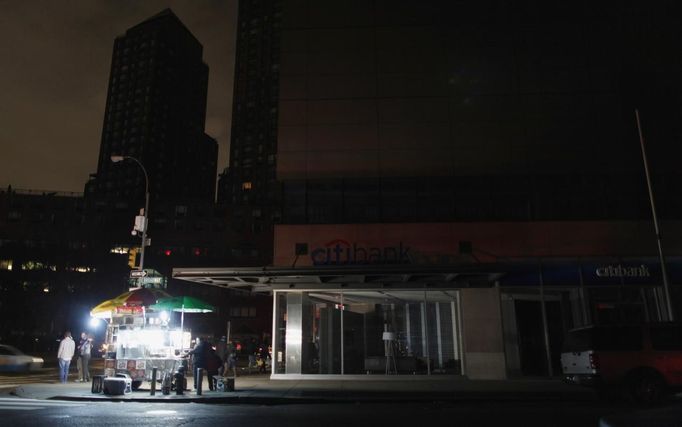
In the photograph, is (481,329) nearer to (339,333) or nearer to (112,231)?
(339,333)

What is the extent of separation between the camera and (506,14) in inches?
989

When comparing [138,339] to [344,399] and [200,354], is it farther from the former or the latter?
[344,399]

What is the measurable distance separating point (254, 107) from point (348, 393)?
12436 cm

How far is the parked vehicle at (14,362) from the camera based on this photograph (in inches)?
1014

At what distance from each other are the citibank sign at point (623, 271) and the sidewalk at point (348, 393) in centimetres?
462

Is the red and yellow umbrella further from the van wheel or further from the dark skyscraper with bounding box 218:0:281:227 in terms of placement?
the dark skyscraper with bounding box 218:0:281:227

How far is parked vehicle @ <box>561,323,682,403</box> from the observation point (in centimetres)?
1325

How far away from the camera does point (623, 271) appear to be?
19781mm

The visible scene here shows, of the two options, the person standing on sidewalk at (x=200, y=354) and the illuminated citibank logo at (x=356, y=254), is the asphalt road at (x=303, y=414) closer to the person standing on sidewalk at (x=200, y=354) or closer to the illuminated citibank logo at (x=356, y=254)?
the person standing on sidewalk at (x=200, y=354)

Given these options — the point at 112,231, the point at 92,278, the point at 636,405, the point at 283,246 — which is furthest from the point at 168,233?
the point at 636,405

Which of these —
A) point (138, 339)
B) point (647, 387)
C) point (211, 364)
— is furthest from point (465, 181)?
point (138, 339)

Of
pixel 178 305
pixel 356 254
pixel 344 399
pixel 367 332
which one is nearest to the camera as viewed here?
pixel 344 399

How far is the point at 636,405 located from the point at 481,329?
8059 mm

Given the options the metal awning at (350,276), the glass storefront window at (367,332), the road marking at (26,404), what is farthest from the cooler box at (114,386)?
the glass storefront window at (367,332)
